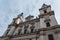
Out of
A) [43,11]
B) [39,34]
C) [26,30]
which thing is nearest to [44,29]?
[39,34]

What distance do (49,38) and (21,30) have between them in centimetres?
1006

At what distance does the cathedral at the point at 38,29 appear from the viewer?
21528 millimetres

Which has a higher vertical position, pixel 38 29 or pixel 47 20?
pixel 47 20

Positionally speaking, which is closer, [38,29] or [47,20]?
[38,29]

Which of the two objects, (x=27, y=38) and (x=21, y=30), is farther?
(x=21, y=30)

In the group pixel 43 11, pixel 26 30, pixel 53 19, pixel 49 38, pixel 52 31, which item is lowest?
pixel 49 38

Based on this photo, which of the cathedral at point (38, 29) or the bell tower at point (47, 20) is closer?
the cathedral at point (38, 29)

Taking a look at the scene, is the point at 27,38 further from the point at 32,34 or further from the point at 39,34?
the point at 39,34

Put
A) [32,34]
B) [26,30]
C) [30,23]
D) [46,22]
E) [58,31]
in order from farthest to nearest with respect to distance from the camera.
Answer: [30,23], [26,30], [46,22], [32,34], [58,31]

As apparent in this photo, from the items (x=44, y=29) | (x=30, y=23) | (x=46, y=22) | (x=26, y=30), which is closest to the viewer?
(x=44, y=29)

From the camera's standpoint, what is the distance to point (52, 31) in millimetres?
21672

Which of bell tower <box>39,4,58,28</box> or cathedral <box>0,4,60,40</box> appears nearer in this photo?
cathedral <box>0,4,60,40</box>

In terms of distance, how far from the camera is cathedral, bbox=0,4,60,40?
2153 cm

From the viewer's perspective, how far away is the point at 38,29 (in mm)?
23453
